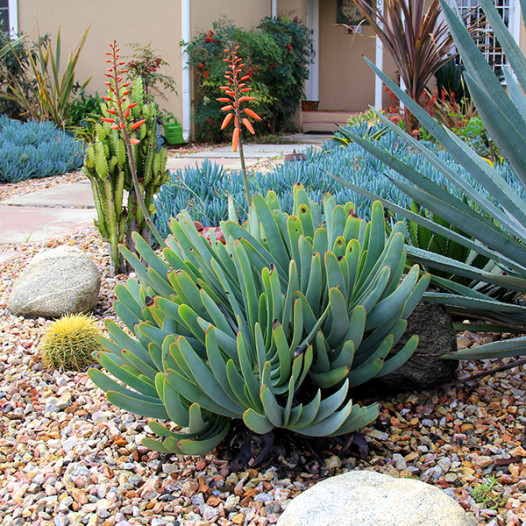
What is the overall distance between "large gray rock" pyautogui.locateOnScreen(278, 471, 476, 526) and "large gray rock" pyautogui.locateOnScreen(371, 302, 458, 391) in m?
0.73

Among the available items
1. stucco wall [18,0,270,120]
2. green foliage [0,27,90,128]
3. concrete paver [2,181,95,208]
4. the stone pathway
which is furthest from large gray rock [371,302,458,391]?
stucco wall [18,0,270,120]

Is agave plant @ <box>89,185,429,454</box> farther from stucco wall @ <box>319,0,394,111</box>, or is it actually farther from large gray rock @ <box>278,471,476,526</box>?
stucco wall @ <box>319,0,394,111</box>

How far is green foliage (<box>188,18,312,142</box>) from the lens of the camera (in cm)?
1121

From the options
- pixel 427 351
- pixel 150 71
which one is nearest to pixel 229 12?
pixel 150 71

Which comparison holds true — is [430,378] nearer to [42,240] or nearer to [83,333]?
[83,333]

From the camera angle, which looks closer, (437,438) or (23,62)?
(437,438)

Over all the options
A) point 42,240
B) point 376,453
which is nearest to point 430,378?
point 376,453

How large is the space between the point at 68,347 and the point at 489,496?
5.92 ft

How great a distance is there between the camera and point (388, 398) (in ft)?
7.94

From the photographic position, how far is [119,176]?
12.5 ft

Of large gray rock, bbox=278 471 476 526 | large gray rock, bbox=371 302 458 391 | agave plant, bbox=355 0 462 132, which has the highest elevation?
agave plant, bbox=355 0 462 132

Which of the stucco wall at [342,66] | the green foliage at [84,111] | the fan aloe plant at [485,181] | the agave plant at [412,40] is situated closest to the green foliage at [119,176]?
the fan aloe plant at [485,181]

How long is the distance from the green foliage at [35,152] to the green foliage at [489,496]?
21.7 feet

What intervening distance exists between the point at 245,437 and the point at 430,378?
0.71 m
